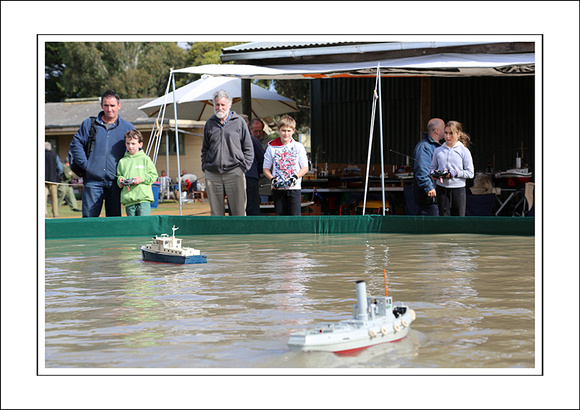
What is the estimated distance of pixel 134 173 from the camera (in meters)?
9.52

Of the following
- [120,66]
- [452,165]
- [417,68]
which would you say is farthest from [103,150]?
[120,66]

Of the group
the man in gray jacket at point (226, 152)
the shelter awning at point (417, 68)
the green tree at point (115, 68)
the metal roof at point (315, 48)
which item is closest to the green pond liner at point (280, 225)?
the man in gray jacket at point (226, 152)

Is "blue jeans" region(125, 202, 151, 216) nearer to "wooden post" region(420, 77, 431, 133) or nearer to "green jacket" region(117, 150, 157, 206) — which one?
"green jacket" region(117, 150, 157, 206)

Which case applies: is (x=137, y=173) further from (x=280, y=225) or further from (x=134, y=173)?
(x=280, y=225)

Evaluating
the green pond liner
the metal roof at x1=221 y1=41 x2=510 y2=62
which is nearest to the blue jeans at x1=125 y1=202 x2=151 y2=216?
the green pond liner

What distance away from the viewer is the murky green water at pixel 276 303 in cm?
416

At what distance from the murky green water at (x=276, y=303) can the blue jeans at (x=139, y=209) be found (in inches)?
27.2

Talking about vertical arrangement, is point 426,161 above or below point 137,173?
above

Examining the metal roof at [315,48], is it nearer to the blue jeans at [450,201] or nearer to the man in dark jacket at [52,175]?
the blue jeans at [450,201]

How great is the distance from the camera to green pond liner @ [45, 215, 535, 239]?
403 inches

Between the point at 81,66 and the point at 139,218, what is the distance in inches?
1394

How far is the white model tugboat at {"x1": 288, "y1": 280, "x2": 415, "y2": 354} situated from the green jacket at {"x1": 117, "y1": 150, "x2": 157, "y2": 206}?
222 inches

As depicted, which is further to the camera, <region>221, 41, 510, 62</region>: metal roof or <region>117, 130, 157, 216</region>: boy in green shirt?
<region>221, 41, 510, 62</region>: metal roof

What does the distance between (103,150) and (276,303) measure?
4773 mm
